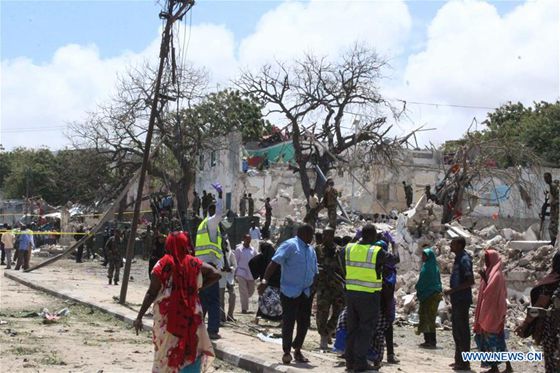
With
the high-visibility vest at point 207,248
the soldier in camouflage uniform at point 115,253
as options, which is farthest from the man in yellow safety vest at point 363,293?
the soldier in camouflage uniform at point 115,253

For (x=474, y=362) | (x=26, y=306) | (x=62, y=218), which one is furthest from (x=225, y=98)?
(x=474, y=362)

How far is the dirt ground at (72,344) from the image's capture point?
9.60m

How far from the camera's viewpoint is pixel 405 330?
13.8 m

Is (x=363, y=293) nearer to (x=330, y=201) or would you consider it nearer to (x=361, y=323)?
(x=361, y=323)

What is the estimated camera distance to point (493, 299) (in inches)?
365

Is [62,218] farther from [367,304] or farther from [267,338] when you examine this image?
[367,304]

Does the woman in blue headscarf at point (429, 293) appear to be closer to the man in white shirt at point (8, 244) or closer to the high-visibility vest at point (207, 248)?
the high-visibility vest at point (207, 248)

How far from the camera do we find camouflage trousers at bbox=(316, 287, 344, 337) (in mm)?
10625

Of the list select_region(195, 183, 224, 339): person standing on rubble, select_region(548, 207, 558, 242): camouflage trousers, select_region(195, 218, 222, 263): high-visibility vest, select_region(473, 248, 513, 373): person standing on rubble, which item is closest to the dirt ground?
select_region(195, 183, 224, 339): person standing on rubble

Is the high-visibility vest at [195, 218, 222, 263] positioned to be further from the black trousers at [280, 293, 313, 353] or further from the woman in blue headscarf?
the woman in blue headscarf

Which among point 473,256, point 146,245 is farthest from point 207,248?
point 146,245

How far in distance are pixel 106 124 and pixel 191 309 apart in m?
35.7

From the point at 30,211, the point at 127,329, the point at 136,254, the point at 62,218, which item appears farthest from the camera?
the point at 30,211

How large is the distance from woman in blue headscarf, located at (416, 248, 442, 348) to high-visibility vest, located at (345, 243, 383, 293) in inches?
102
